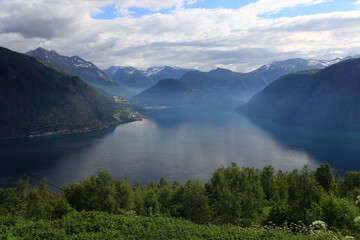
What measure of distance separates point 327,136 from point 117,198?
571 feet

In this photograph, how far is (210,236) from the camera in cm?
Answer: 1930

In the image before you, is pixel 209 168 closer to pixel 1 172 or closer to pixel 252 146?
pixel 252 146

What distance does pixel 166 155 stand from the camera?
122938 millimetres

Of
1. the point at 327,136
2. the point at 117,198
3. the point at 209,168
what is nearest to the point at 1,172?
the point at 209,168

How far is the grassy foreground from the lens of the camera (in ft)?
61.8

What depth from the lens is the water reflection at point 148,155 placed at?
98.0 meters

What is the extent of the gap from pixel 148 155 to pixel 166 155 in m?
8.64

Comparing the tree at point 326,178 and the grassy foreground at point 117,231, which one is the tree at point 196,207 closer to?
the grassy foreground at point 117,231

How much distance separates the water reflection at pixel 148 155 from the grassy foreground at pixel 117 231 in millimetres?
66569

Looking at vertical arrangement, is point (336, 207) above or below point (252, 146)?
above

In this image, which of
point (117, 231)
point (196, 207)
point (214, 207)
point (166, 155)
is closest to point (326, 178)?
point (214, 207)

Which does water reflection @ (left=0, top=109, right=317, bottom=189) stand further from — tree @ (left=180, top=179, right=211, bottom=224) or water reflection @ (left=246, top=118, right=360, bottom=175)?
tree @ (left=180, top=179, right=211, bottom=224)

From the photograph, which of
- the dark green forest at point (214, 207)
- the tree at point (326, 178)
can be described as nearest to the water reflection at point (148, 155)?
the tree at point (326, 178)

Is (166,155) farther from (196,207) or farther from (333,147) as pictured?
(196,207)
